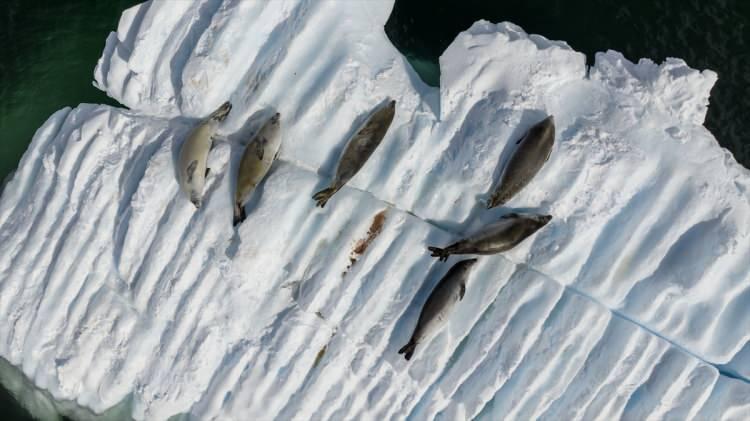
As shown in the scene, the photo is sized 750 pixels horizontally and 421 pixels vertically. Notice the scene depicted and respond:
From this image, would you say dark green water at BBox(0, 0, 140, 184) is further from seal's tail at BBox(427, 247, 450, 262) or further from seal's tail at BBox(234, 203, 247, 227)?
seal's tail at BBox(427, 247, 450, 262)

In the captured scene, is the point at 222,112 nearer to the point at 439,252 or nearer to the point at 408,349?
the point at 439,252

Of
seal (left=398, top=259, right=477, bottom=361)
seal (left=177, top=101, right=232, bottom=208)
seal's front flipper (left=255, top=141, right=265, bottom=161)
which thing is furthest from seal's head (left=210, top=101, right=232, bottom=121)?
seal (left=398, top=259, right=477, bottom=361)

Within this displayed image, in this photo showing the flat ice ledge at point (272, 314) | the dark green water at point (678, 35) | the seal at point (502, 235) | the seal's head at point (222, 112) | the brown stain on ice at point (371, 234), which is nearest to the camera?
the seal at point (502, 235)

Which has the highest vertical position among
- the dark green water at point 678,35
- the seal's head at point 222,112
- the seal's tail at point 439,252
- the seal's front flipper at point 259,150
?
the dark green water at point 678,35

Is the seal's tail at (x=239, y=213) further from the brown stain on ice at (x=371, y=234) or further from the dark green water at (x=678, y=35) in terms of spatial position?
the dark green water at (x=678, y=35)

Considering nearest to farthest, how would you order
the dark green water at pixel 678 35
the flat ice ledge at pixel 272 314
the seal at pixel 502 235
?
the seal at pixel 502 235, the flat ice ledge at pixel 272 314, the dark green water at pixel 678 35

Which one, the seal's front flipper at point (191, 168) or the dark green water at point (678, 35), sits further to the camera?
the dark green water at point (678, 35)

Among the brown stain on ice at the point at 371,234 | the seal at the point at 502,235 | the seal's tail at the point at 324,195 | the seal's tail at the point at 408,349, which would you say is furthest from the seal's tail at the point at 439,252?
the seal's tail at the point at 324,195

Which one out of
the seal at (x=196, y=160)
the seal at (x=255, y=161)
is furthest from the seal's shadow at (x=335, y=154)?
the seal at (x=196, y=160)

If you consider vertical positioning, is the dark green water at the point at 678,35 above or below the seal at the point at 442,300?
above
